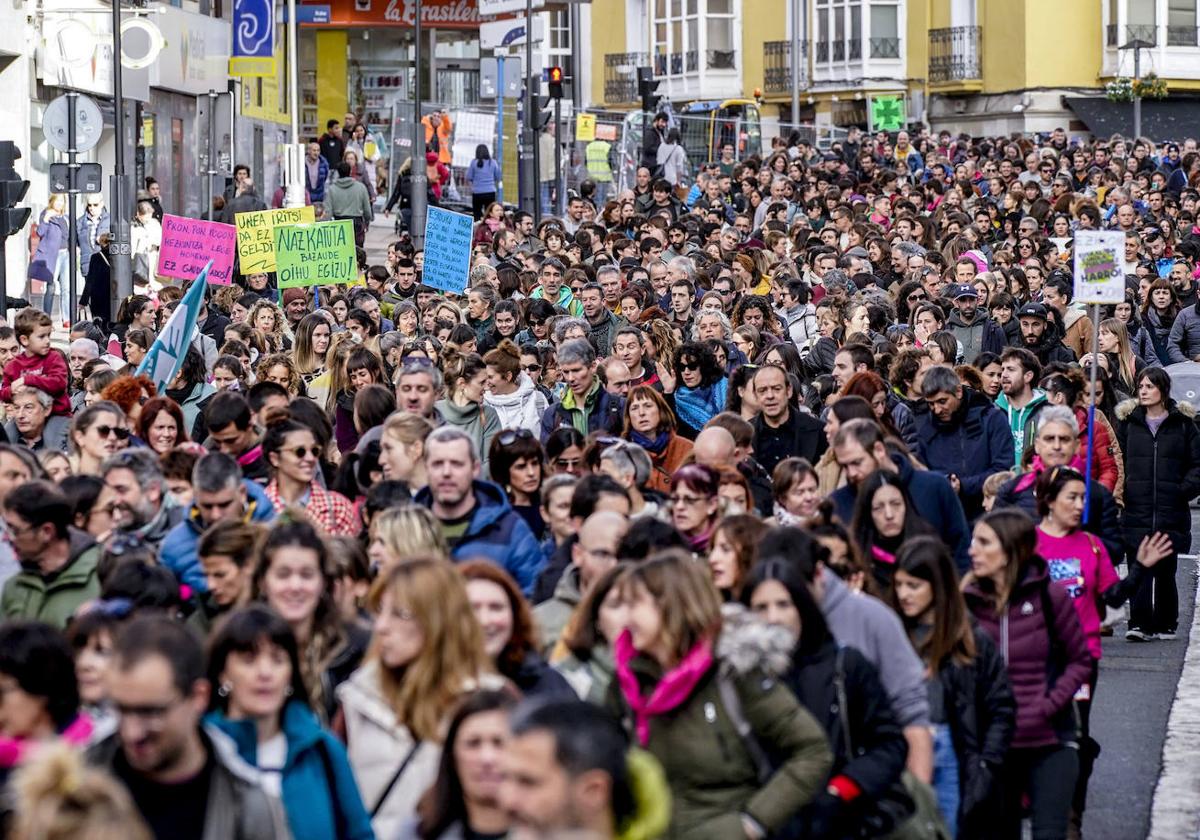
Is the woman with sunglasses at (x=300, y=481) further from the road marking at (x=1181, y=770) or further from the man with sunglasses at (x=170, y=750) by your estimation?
the man with sunglasses at (x=170, y=750)

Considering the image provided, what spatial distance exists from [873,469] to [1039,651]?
1621mm

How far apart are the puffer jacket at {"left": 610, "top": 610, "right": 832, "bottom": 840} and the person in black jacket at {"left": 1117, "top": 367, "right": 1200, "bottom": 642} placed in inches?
335

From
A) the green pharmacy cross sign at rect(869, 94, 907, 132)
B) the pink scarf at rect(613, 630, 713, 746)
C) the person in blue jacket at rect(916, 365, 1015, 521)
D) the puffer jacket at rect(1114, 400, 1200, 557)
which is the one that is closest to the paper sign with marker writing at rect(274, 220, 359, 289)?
the puffer jacket at rect(1114, 400, 1200, 557)

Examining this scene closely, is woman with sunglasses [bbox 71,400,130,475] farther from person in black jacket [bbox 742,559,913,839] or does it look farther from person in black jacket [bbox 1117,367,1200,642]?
person in black jacket [bbox 1117,367,1200,642]

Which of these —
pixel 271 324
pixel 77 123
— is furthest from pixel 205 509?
pixel 77 123

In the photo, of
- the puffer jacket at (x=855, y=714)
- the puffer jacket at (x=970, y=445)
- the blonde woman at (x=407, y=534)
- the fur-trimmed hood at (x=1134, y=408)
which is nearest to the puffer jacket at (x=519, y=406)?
the puffer jacket at (x=970, y=445)

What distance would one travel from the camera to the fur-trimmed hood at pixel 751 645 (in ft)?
19.8

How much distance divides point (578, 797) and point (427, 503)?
486cm

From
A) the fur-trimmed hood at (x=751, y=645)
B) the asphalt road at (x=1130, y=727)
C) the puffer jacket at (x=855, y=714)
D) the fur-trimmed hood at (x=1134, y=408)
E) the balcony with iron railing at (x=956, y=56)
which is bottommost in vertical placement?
the asphalt road at (x=1130, y=727)

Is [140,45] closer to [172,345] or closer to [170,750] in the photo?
[172,345]

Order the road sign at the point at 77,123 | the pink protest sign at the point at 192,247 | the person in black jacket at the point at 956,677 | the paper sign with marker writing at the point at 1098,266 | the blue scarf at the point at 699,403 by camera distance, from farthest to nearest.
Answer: the road sign at the point at 77,123
the pink protest sign at the point at 192,247
the paper sign with marker writing at the point at 1098,266
the blue scarf at the point at 699,403
the person in black jacket at the point at 956,677

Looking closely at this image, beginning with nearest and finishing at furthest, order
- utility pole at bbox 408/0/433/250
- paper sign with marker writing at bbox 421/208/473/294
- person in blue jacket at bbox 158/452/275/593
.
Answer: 1. person in blue jacket at bbox 158/452/275/593
2. paper sign with marker writing at bbox 421/208/473/294
3. utility pole at bbox 408/0/433/250

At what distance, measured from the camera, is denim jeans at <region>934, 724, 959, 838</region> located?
7383 mm

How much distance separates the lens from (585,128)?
41.8 m
